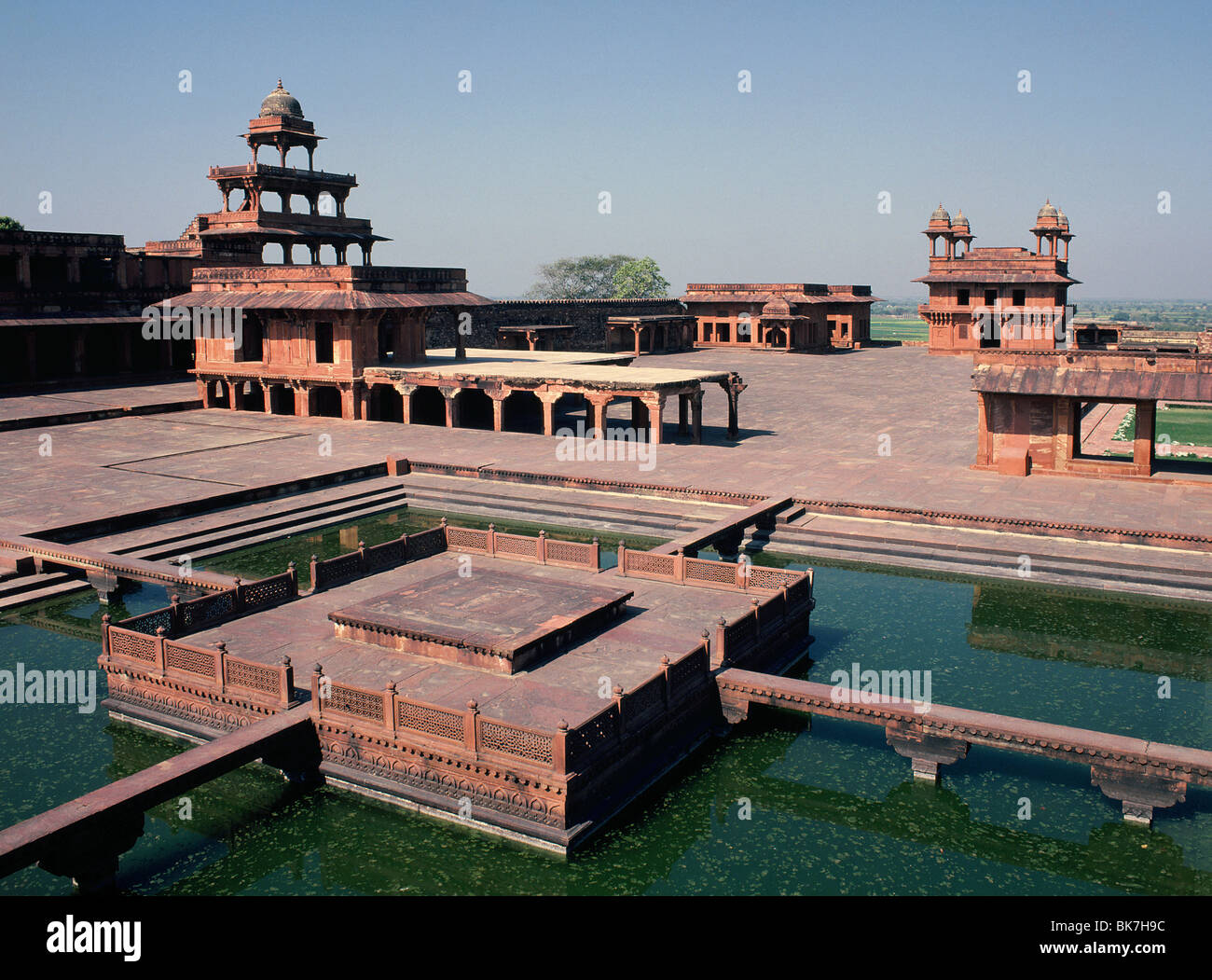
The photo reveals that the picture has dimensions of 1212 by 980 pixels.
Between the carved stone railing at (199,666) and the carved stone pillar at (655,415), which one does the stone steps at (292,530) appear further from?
the carved stone pillar at (655,415)

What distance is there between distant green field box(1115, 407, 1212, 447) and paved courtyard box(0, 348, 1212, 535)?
6.02 meters

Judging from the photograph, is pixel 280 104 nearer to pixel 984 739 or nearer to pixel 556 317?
pixel 556 317

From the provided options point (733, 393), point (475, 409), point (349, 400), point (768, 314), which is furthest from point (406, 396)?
point (768, 314)

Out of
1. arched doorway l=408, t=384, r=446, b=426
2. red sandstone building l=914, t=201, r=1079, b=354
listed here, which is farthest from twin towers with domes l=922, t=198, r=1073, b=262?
arched doorway l=408, t=384, r=446, b=426

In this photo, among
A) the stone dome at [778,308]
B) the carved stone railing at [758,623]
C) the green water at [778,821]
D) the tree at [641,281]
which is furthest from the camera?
the tree at [641,281]

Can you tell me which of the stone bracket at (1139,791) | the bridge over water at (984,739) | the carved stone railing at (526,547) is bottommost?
the stone bracket at (1139,791)

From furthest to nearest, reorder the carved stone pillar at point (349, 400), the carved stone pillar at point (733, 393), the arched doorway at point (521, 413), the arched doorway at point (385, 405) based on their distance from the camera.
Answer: the arched doorway at point (385, 405) → the arched doorway at point (521, 413) → the carved stone pillar at point (349, 400) → the carved stone pillar at point (733, 393)

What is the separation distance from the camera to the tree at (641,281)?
110000 millimetres

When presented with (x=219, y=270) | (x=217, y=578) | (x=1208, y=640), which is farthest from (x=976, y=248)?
(x=217, y=578)

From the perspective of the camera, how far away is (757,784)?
12.2m

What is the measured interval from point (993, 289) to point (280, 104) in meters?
38.0

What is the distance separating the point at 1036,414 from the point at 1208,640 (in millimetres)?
9978

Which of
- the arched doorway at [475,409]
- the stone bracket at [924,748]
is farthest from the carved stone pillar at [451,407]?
the stone bracket at [924,748]

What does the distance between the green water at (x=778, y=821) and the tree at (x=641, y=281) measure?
96883 millimetres
